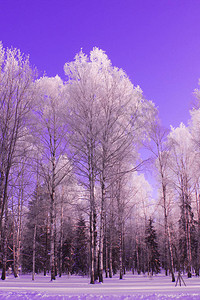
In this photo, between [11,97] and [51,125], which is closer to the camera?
[11,97]

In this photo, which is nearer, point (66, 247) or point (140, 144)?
point (140, 144)

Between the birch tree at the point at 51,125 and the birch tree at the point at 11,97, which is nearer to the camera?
the birch tree at the point at 11,97

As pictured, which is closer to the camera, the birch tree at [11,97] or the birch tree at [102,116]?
the birch tree at [11,97]

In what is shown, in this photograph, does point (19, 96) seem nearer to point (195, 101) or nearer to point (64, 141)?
point (64, 141)

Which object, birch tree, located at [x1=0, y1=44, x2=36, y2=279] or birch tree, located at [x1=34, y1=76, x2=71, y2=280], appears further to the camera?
birch tree, located at [x1=34, y1=76, x2=71, y2=280]

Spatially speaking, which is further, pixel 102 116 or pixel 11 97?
pixel 102 116

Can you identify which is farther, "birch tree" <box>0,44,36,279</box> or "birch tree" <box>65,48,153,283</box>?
"birch tree" <box>65,48,153,283</box>

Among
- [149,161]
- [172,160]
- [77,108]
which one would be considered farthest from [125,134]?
[172,160]

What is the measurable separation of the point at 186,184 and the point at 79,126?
36.7 ft

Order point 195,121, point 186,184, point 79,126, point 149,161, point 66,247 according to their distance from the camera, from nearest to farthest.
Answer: point 149,161 < point 79,126 < point 195,121 < point 186,184 < point 66,247

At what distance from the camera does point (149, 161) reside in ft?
39.1

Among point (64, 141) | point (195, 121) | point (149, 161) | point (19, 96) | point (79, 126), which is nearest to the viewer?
point (19, 96)

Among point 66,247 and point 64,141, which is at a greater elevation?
point 64,141

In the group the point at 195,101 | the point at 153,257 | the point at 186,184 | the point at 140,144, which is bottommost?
the point at 153,257
